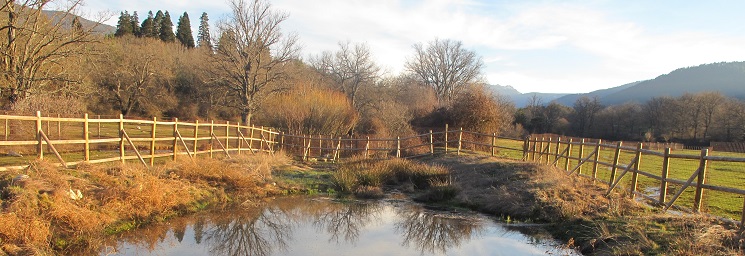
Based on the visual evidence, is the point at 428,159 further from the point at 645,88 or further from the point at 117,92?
the point at 645,88

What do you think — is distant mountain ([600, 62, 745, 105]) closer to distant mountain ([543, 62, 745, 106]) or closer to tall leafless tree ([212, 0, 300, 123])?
distant mountain ([543, 62, 745, 106])

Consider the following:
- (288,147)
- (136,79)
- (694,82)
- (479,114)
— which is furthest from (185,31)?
(694,82)

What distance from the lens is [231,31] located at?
3002 centimetres

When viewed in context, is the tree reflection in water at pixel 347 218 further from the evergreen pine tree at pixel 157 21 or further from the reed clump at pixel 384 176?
the evergreen pine tree at pixel 157 21

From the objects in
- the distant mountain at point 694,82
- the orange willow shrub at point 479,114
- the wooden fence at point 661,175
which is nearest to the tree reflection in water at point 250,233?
the wooden fence at point 661,175

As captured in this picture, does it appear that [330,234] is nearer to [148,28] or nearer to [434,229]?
[434,229]

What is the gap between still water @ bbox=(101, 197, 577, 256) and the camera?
23.1ft

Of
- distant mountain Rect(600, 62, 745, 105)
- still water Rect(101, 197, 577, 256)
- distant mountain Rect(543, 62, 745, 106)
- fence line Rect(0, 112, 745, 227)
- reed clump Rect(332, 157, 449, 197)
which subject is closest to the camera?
still water Rect(101, 197, 577, 256)

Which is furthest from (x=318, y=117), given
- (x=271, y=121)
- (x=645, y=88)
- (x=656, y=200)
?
(x=645, y=88)

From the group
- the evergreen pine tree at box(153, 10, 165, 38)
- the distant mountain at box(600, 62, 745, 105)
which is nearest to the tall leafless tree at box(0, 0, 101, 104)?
the evergreen pine tree at box(153, 10, 165, 38)

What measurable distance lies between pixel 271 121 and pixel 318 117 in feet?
12.1

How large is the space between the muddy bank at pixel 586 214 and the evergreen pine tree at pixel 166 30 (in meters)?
61.9

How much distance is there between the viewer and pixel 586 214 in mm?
8492

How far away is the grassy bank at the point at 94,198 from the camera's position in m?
5.96
